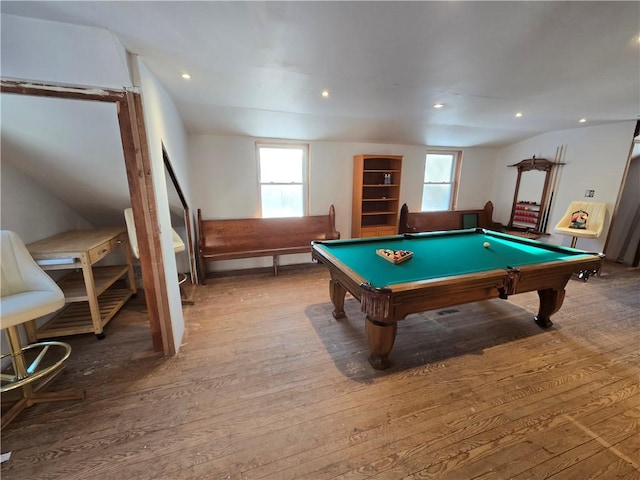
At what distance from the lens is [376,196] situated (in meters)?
4.98

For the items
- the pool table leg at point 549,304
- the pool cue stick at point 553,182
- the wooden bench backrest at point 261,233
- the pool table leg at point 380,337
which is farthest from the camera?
the pool cue stick at point 553,182

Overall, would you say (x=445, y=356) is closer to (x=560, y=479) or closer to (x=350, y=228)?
(x=560, y=479)

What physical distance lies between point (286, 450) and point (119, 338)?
1989 mm

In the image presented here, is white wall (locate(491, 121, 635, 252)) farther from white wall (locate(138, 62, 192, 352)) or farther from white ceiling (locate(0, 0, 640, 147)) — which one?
white wall (locate(138, 62, 192, 352))

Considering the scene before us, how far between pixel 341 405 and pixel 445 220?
4.67 metres

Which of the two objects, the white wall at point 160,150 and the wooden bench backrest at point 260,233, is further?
the wooden bench backrest at point 260,233

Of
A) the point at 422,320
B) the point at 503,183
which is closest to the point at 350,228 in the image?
the point at 422,320

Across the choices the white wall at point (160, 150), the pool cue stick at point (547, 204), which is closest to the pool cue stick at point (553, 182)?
the pool cue stick at point (547, 204)

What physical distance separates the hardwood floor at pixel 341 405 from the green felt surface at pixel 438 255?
0.76m

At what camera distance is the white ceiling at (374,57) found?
1590 millimetres

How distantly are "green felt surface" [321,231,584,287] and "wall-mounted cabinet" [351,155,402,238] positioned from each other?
1599 millimetres

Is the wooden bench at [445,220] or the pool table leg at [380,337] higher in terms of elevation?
the wooden bench at [445,220]

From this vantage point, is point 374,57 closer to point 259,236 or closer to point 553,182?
point 259,236

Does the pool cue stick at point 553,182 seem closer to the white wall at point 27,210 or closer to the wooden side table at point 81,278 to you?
the wooden side table at point 81,278
